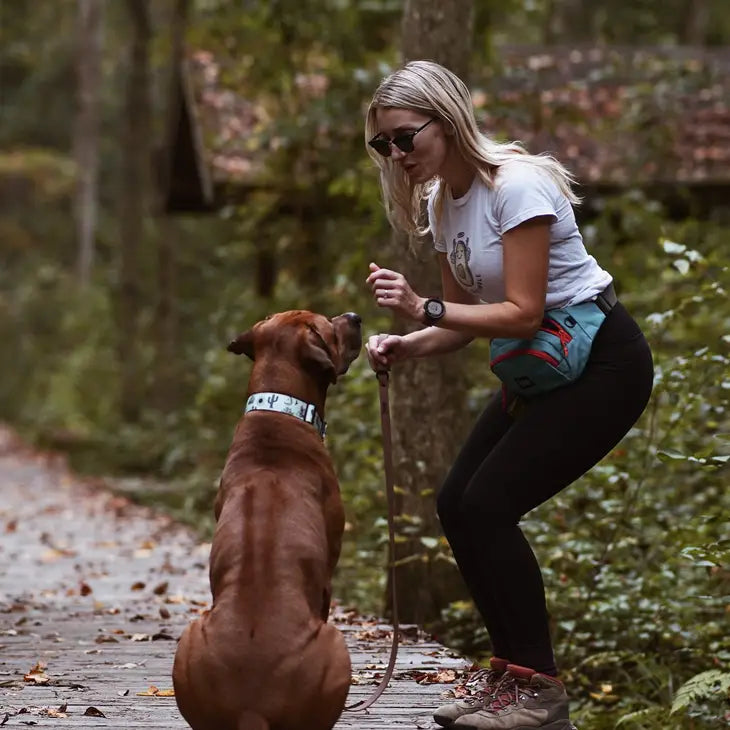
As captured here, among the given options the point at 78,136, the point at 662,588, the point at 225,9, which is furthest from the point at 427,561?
the point at 78,136

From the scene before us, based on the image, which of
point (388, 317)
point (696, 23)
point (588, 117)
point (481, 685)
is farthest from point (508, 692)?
point (696, 23)

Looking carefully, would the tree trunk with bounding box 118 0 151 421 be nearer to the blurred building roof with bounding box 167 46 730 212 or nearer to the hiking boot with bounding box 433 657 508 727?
the blurred building roof with bounding box 167 46 730 212

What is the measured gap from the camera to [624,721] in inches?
251

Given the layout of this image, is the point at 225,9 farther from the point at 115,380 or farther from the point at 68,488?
the point at 115,380

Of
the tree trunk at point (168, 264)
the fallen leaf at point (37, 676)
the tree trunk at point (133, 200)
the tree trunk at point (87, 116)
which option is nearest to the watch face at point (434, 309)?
the fallen leaf at point (37, 676)

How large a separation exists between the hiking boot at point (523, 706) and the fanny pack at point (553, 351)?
1.02 meters

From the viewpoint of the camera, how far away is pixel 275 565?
426 centimetres

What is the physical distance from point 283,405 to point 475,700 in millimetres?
1291

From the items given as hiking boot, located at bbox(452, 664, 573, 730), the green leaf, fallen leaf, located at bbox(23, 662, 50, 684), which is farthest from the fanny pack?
fallen leaf, located at bbox(23, 662, 50, 684)

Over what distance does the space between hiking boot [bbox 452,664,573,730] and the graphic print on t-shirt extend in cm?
138

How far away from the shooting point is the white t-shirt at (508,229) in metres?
4.54

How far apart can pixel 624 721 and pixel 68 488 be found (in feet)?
44.2

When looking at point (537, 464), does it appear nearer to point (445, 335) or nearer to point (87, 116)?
point (445, 335)

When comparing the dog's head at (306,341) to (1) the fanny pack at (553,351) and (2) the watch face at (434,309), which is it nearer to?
(2) the watch face at (434,309)
